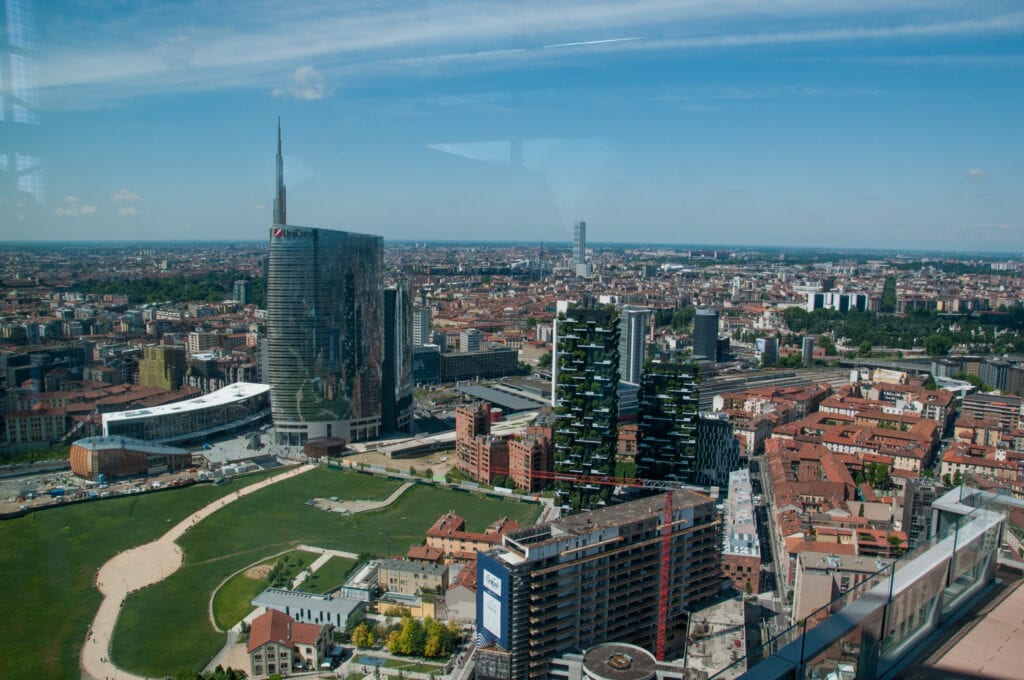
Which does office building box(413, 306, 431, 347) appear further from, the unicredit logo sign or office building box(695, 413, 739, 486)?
office building box(695, 413, 739, 486)

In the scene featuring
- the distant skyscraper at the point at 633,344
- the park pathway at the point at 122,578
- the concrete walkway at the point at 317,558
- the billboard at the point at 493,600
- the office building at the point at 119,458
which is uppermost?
the distant skyscraper at the point at 633,344

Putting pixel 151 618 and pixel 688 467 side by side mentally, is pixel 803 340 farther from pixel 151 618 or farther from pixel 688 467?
pixel 151 618

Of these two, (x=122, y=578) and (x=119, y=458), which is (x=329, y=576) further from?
(x=119, y=458)

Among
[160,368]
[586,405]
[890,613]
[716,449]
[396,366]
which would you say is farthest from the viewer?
[160,368]

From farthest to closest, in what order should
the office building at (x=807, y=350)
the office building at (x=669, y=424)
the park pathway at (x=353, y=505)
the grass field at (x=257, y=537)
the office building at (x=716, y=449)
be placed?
1. the office building at (x=807, y=350)
2. the office building at (x=716, y=449)
3. the office building at (x=669, y=424)
4. the park pathway at (x=353, y=505)
5. the grass field at (x=257, y=537)

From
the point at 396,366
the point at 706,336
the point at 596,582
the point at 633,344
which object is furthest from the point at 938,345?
the point at 596,582

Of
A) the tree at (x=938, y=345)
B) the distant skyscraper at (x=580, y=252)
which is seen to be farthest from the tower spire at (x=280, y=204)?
the tree at (x=938, y=345)

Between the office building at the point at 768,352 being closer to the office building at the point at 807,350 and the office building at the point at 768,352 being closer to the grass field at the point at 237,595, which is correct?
the office building at the point at 807,350
